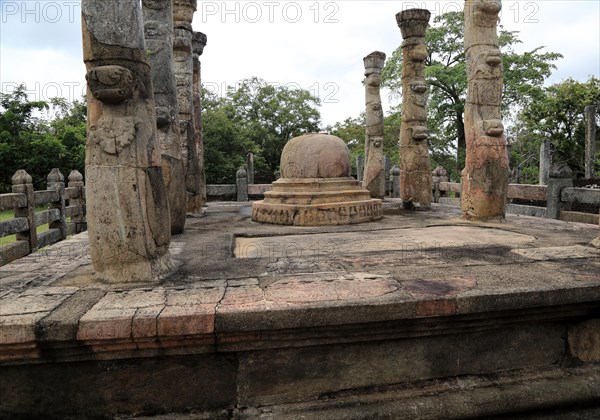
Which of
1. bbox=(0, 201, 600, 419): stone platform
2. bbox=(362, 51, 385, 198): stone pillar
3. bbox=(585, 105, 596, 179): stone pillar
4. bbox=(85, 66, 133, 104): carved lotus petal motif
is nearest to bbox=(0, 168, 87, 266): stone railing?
bbox=(0, 201, 600, 419): stone platform

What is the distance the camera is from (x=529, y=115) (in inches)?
699

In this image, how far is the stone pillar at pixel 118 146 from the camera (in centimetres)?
244

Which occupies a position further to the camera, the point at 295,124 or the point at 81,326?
the point at 295,124

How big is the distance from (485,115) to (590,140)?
1397cm

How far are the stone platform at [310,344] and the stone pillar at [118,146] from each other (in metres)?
0.25

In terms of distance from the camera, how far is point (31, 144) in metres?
16.5

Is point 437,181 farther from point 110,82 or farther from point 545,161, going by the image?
point 110,82

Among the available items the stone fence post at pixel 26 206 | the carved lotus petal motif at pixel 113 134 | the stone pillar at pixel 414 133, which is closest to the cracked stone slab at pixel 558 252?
the carved lotus petal motif at pixel 113 134

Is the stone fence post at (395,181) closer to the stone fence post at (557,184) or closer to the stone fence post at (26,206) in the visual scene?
the stone fence post at (557,184)

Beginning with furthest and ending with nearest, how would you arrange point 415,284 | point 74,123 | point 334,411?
point 74,123, point 415,284, point 334,411

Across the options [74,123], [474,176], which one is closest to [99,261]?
[474,176]

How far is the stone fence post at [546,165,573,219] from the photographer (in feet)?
24.6

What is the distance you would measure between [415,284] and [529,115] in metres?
18.5

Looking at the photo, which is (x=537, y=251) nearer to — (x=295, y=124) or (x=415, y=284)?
(x=415, y=284)
